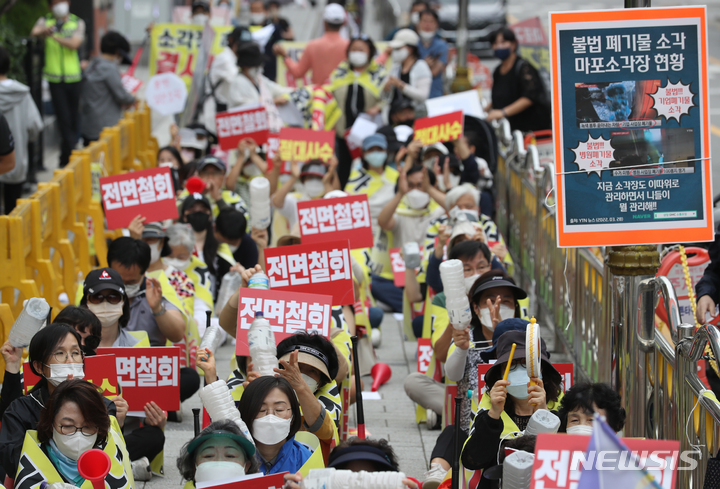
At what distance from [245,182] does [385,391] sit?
382 cm

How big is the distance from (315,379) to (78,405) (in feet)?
4.28

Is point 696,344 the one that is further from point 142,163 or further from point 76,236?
point 142,163

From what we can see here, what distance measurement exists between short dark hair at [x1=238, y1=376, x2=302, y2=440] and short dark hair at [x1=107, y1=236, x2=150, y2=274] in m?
2.39

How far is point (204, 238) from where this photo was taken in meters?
8.17

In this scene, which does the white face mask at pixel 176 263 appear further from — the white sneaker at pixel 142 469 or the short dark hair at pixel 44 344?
the short dark hair at pixel 44 344

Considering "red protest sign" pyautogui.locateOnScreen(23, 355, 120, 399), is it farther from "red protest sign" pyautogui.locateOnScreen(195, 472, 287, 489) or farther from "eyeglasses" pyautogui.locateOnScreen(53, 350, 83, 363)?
"red protest sign" pyautogui.locateOnScreen(195, 472, 287, 489)

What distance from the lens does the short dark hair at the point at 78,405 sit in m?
4.11

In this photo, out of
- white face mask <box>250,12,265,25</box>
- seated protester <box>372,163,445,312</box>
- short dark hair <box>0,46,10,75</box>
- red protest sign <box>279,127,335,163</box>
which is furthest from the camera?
white face mask <box>250,12,265,25</box>

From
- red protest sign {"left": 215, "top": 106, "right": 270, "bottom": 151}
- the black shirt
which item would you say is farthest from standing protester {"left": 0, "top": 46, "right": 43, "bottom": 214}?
the black shirt

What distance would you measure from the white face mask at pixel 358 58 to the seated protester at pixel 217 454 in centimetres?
853

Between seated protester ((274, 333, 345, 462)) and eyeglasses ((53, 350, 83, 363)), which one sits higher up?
eyeglasses ((53, 350, 83, 363))

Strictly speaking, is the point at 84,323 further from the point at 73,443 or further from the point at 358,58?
the point at 358,58

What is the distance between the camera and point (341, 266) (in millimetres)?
6473

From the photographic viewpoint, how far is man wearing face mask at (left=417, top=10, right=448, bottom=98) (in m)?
14.4
